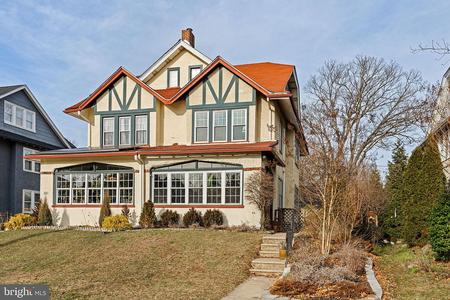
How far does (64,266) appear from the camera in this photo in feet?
39.0

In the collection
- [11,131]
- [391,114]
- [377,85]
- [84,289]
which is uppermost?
[377,85]

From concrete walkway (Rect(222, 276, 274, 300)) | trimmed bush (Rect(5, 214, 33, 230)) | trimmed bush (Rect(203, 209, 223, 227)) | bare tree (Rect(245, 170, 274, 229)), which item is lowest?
concrete walkway (Rect(222, 276, 274, 300))

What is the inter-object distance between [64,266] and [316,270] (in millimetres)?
6850

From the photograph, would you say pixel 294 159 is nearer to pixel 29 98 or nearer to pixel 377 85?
pixel 377 85

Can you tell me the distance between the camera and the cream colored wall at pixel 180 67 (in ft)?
72.5

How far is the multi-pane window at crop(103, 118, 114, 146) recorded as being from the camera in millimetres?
20938

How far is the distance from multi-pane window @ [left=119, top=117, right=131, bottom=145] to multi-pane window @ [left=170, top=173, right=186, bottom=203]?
3.49 m

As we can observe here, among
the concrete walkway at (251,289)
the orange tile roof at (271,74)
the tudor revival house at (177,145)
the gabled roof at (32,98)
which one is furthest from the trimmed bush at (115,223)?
the gabled roof at (32,98)

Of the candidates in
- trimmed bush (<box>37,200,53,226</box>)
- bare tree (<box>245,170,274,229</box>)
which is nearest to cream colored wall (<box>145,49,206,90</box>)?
bare tree (<box>245,170,274,229</box>)

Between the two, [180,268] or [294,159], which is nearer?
[180,268]

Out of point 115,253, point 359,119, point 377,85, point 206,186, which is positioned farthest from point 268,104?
point 377,85

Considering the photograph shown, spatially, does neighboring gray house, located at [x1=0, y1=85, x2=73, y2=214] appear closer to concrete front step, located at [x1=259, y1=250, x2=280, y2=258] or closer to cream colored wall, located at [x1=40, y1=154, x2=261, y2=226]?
cream colored wall, located at [x1=40, y1=154, x2=261, y2=226]

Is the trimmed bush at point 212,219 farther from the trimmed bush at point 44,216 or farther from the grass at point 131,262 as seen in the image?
the trimmed bush at point 44,216

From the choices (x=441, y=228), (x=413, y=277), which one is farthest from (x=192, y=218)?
(x=441, y=228)
